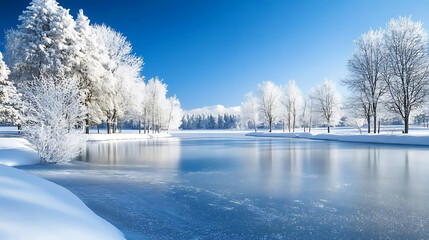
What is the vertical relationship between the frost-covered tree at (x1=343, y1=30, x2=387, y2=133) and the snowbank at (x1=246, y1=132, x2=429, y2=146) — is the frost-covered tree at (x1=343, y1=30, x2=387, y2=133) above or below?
above

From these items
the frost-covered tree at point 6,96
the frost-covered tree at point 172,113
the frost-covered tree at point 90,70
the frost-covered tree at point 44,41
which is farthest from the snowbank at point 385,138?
the frost-covered tree at point 172,113

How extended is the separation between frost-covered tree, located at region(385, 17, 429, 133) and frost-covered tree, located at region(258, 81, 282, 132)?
79.2ft

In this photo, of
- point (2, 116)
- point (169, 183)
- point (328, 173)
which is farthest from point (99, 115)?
point (328, 173)

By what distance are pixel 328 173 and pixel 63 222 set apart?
808 cm

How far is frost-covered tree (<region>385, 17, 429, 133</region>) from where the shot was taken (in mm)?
21328

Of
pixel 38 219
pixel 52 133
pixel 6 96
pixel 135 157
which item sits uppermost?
pixel 6 96

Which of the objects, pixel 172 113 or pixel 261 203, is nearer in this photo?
pixel 261 203

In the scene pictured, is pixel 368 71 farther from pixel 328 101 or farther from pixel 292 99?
pixel 292 99

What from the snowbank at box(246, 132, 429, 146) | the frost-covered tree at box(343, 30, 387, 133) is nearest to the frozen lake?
the snowbank at box(246, 132, 429, 146)

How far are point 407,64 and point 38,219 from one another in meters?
29.1

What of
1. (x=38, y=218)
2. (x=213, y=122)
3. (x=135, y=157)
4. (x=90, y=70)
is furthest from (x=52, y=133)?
(x=213, y=122)

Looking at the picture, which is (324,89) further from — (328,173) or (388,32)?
(328,173)

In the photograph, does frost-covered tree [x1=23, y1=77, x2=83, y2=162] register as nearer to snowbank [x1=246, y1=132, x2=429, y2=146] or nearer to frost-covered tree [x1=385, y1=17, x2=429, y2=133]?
snowbank [x1=246, y1=132, x2=429, y2=146]

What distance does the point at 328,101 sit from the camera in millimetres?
41500
